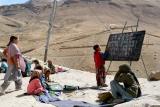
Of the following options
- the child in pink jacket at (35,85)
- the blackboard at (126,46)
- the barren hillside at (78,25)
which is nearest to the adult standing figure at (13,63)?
the child in pink jacket at (35,85)

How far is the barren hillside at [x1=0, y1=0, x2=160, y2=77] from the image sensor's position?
1652 inches

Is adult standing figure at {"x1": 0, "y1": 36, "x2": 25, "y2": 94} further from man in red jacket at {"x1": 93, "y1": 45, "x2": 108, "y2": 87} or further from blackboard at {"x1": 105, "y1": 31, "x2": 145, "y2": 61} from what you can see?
blackboard at {"x1": 105, "y1": 31, "x2": 145, "y2": 61}

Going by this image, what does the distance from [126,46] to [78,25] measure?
56.7m

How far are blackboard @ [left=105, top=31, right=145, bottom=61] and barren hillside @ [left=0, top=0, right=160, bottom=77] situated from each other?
16280mm

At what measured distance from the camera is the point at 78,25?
7538 cm

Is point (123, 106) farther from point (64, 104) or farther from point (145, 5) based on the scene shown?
point (145, 5)

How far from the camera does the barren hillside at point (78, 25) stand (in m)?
42.0

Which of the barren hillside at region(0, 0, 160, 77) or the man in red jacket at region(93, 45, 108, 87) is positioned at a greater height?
the man in red jacket at region(93, 45, 108, 87)

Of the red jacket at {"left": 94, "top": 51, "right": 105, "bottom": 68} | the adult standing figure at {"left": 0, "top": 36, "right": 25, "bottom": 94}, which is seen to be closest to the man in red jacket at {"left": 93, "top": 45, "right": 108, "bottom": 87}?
the red jacket at {"left": 94, "top": 51, "right": 105, "bottom": 68}

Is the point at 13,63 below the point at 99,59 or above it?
above

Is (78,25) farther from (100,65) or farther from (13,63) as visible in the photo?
(13,63)

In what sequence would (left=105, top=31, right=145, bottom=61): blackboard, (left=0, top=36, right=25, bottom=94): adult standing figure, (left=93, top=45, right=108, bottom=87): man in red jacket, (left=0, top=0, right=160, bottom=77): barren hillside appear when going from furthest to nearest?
(left=0, top=0, right=160, bottom=77): barren hillside, (left=105, top=31, right=145, bottom=61): blackboard, (left=93, top=45, right=108, bottom=87): man in red jacket, (left=0, top=36, right=25, bottom=94): adult standing figure

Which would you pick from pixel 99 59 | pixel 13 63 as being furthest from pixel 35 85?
pixel 99 59

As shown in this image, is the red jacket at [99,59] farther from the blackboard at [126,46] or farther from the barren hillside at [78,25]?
the barren hillside at [78,25]
